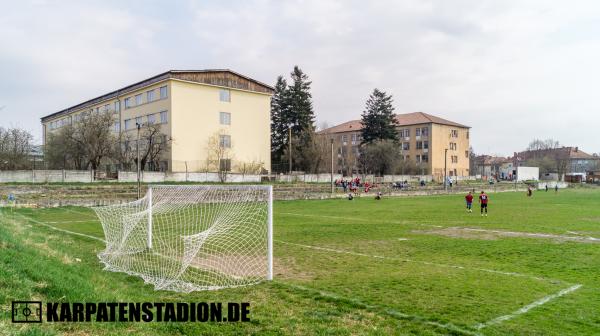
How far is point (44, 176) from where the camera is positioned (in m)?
37.2

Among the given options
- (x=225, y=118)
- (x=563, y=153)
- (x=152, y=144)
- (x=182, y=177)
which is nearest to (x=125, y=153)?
(x=152, y=144)

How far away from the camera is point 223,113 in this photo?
55875 mm

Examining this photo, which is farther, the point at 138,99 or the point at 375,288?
the point at 138,99

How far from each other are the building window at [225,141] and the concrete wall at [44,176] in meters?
18.6

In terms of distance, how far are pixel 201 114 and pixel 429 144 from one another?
189 feet

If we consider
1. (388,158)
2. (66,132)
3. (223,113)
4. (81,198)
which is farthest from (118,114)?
(388,158)

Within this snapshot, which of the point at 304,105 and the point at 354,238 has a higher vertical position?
the point at 304,105

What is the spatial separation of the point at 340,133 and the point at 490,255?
317ft

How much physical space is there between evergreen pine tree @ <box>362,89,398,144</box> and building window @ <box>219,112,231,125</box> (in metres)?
33.5

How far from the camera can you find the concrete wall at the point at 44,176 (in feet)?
116

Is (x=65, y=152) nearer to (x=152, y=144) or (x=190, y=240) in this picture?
(x=152, y=144)

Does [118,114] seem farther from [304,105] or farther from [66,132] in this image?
[304,105]

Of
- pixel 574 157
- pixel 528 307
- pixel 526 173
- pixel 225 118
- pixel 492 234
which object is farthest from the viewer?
pixel 574 157

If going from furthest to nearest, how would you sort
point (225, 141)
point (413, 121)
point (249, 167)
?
point (413, 121), point (249, 167), point (225, 141)
